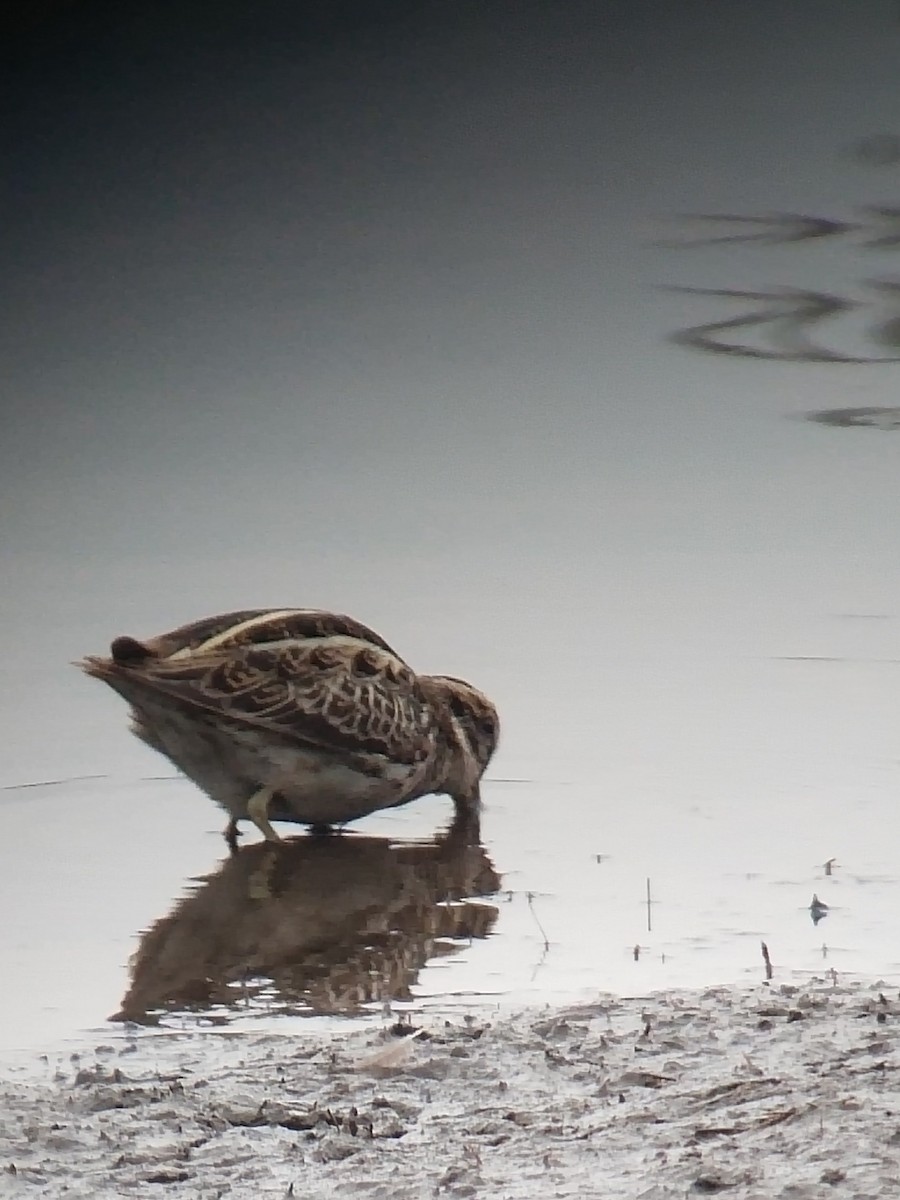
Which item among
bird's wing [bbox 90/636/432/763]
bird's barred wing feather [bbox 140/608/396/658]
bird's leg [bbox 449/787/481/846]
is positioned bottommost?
bird's leg [bbox 449/787/481/846]

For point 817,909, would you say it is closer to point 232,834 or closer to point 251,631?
point 232,834

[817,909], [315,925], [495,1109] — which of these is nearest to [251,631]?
[315,925]

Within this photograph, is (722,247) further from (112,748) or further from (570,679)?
(112,748)

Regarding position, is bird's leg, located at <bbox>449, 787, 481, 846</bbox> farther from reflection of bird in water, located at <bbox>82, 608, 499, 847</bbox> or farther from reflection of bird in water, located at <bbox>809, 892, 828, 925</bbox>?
reflection of bird in water, located at <bbox>809, 892, 828, 925</bbox>

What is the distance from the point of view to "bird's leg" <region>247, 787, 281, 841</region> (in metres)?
5.71

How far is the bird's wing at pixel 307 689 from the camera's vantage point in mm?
5586

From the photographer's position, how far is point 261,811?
5.71m

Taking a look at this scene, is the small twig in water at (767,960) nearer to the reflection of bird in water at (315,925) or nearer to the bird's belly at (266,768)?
the reflection of bird in water at (315,925)

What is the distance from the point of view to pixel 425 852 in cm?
569

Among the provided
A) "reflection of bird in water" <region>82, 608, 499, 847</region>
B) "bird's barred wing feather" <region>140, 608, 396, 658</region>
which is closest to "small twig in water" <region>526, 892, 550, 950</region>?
"reflection of bird in water" <region>82, 608, 499, 847</region>

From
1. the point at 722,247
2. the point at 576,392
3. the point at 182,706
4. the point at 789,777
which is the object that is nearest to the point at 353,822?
the point at 182,706

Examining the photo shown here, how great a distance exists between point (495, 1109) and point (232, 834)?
8.90ft

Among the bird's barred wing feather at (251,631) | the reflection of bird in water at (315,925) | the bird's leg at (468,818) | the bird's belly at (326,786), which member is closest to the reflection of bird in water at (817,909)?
the reflection of bird in water at (315,925)

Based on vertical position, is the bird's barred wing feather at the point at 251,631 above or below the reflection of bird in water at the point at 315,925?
above
